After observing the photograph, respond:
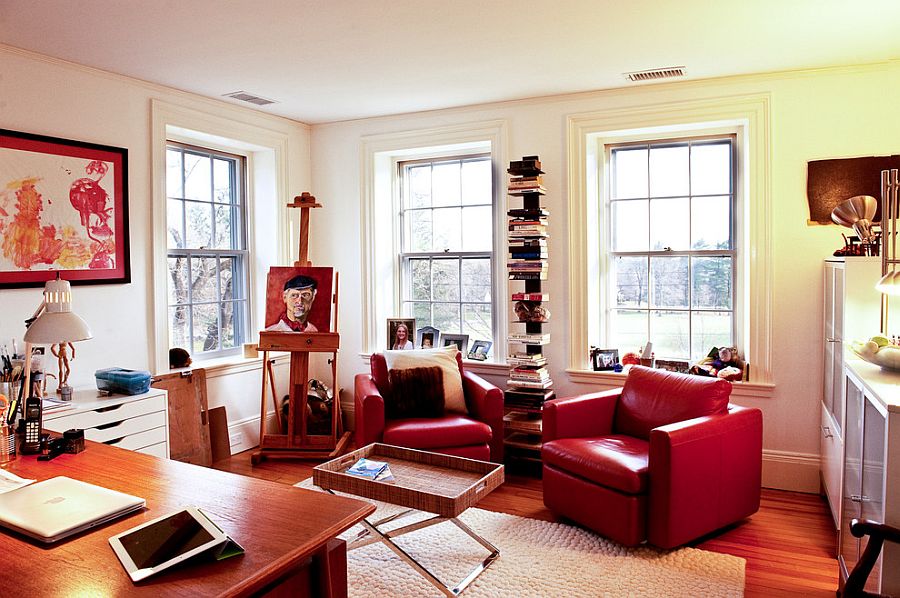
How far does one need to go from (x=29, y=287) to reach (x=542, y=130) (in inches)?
134

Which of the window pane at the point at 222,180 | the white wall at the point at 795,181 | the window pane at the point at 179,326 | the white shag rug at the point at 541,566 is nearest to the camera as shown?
the white shag rug at the point at 541,566

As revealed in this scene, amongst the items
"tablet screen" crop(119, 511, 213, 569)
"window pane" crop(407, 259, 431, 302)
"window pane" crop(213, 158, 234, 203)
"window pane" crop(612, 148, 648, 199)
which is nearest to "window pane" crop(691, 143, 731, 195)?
"window pane" crop(612, 148, 648, 199)

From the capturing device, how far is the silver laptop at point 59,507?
164 centimetres

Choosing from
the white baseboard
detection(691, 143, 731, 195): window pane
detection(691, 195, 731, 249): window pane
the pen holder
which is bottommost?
the white baseboard

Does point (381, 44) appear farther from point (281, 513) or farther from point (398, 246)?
point (281, 513)

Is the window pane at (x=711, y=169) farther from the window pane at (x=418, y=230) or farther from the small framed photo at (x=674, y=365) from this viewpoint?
the window pane at (x=418, y=230)

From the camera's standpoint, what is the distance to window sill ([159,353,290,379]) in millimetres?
4801

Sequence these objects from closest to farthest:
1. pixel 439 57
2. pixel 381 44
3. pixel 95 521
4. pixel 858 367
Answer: pixel 95 521, pixel 858 367, pixel 381 44, pixel 439 57

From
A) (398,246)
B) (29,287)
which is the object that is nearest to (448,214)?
(398,246)

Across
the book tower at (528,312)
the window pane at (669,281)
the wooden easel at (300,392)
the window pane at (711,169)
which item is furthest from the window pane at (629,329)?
the wooden easel at (300,392)

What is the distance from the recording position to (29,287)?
367 centimetres

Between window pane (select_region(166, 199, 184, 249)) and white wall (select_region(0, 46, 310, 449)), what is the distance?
0.37 metres

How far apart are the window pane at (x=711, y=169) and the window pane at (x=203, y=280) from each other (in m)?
3.60

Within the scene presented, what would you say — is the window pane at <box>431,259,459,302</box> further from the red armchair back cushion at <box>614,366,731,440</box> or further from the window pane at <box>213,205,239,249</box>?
the red armchair back cushion at <box>614,366,731,440</box>
